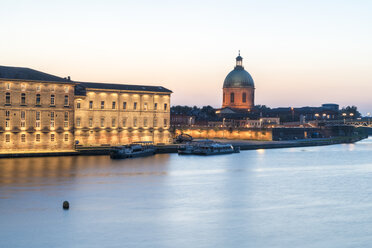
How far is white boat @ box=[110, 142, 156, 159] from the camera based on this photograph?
70.0m

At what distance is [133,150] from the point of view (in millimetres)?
73625

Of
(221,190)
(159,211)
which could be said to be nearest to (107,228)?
(159,211)

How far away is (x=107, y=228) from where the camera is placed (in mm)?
30781

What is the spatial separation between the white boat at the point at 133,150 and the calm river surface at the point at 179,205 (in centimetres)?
547

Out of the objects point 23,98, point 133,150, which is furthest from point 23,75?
point 133,150

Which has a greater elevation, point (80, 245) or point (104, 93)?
point (104, 93)

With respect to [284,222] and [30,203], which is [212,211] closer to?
[284,222]

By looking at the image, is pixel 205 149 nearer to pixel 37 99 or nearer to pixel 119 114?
pixel 119 114

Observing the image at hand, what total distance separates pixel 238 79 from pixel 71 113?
98.6 m

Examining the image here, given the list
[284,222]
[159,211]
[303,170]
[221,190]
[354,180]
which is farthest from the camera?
[303,170]

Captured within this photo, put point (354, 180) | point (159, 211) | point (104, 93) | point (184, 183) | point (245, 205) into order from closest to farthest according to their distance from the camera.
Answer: point (159, 211)
point (245, 205)
point (184, 183)
point (354, 180)
point (104, 93)

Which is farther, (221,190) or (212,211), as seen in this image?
(221,190)

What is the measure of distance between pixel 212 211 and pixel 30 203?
13174mm

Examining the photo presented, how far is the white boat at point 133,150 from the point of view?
230 feet
